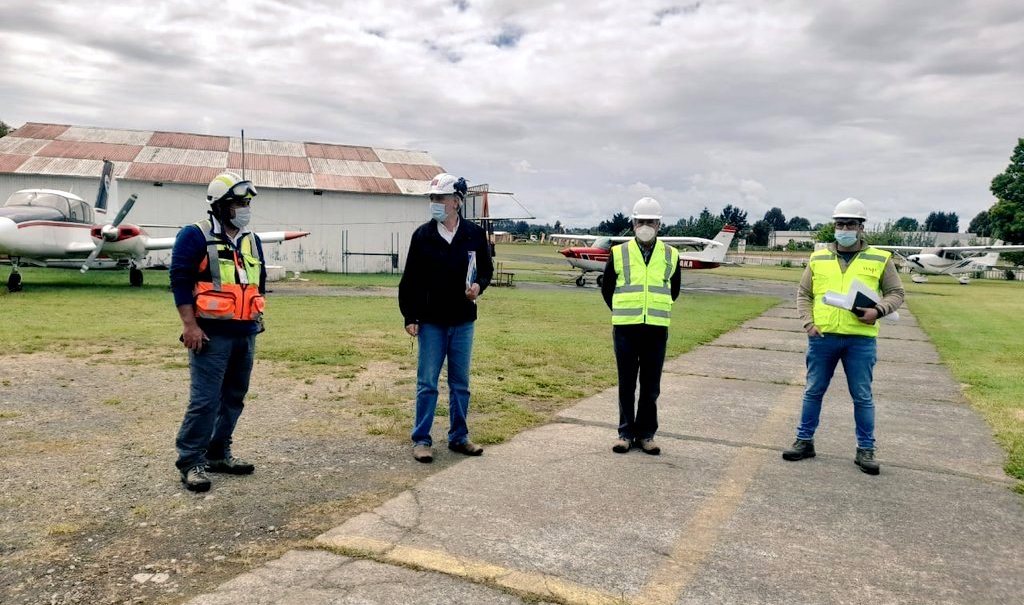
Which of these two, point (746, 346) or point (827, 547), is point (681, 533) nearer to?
point (827, 547)

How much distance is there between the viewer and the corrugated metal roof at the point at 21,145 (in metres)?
30.0

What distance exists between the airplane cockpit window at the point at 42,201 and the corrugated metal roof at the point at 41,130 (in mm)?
16391

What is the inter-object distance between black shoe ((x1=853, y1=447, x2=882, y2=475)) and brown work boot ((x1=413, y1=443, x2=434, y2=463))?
10.2ft

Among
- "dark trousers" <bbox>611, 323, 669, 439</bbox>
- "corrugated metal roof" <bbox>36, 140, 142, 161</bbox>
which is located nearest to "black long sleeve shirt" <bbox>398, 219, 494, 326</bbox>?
"dark trousers" <bbox>611, 323, 669, 439</bbox>

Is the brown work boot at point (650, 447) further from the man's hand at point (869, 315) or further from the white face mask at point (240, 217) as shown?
the white face mask at point (240, 217)

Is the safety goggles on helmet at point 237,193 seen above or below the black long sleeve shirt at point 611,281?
above

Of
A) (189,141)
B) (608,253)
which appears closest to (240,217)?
(608,253)

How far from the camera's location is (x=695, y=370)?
9.35 metres

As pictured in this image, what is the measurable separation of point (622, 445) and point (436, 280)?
1.89 m

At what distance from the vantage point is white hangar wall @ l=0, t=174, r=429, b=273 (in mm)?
29094

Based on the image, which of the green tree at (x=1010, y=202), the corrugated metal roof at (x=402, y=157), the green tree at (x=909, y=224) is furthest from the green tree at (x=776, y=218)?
the corrugated metal roof at (x=402, y=157)

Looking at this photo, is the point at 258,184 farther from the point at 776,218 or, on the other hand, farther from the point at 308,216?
the point at 776,218

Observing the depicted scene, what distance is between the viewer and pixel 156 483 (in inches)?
170

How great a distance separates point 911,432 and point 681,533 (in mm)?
3669
